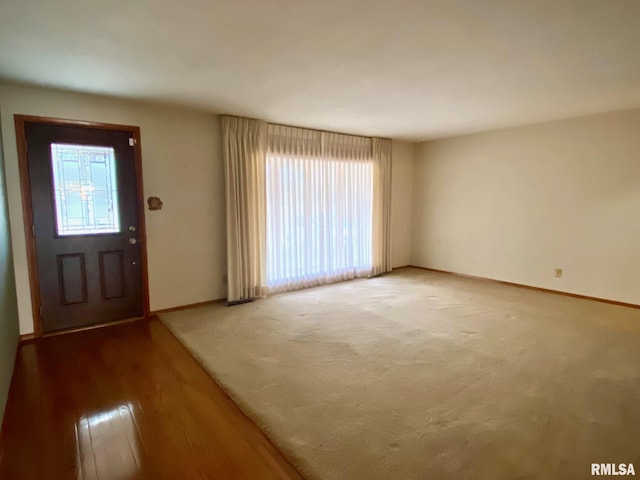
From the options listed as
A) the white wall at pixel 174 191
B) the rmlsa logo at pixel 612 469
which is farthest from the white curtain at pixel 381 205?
the rmlsa logo at pixel 612 469

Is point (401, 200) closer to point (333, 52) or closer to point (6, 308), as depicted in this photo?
point (333, 52)

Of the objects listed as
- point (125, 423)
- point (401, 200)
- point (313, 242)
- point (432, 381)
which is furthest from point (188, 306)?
point (401, 200)

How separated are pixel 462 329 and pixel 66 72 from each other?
4266mm

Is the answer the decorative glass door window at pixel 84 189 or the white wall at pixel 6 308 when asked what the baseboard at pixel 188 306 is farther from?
the white wall at pixel 6 308

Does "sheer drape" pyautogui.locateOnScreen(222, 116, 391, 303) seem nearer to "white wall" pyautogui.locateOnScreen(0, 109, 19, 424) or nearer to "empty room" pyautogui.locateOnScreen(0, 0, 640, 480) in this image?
"empty room" pyautogui.locateOnScreen(0, 0, 640, 480)

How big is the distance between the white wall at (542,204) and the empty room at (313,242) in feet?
0.09

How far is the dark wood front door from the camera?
10.9ft

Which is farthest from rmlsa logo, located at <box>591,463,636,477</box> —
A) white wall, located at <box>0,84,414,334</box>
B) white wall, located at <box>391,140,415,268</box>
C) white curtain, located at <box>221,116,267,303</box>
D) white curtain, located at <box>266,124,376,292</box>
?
white wall, located at <box>391,140,415,268</box>

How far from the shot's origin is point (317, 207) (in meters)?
5.20

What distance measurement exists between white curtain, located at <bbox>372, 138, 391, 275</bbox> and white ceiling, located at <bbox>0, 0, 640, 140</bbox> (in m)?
1.97

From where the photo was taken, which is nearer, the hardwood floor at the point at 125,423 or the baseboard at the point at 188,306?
the hardwood floor at the point at 125,423

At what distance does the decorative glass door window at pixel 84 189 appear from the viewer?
11.1 feet

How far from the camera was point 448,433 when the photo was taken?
6.48 ft

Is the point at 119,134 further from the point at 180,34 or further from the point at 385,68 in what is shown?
the point at 385,68
